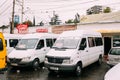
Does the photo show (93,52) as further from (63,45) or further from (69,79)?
(69,79)

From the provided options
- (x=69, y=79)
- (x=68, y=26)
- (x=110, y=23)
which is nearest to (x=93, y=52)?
(x=69, y=79)

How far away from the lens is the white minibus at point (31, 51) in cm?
1394

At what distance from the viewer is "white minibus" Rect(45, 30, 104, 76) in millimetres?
11960

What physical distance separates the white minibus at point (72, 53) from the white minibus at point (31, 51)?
1.73 meters

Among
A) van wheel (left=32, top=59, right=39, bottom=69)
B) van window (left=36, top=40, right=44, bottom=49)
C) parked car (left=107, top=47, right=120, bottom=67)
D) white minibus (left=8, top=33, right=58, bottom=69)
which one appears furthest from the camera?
van window (left=36, top=40, right=44, bottom=49)

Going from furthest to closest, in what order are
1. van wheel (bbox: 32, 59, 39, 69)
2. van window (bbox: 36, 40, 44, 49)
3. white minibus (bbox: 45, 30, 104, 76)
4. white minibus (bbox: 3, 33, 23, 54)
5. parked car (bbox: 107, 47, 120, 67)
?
1. white minibus (bbox: 3, 33, 23, 54)
2. van window (bbox: 36, 40, 44, 49)
3. van wheel (bbox: 32, 59, 39, 69)
4. parked car (bbox: 107, 47, 120, 67)
5. white minibus (bbox: 45, 30, 104, 76)

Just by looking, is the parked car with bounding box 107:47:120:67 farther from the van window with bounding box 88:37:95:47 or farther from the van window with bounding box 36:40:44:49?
the van window with bounding box 36:40:44:49

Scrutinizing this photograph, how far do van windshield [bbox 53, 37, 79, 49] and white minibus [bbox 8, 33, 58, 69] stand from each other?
6.40 feet

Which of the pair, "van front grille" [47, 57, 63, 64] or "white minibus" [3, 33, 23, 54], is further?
"white minibus" [3, 33, 23, 54]

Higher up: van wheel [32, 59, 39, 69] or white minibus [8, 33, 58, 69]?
white minibus [8, 33, 58, 69]

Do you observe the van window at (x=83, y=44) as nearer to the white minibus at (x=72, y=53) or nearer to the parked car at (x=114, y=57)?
the white minibus at (x=72, y=53)

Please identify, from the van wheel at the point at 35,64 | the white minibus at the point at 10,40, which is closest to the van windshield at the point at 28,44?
the van wheel at the point at 35,64

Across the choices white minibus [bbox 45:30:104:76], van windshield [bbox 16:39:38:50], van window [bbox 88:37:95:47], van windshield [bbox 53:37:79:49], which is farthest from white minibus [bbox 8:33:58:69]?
van window [bbox 88:37:95:47]

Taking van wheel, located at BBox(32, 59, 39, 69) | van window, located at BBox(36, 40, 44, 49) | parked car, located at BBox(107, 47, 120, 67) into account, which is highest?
van window, located at BBox(36, 40, 44, 49)
